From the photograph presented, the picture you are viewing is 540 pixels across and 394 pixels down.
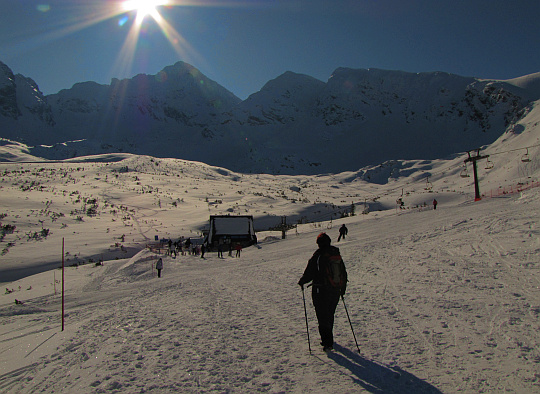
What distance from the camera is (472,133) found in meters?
128

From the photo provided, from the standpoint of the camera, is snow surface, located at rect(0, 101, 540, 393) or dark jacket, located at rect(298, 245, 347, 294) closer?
snow surface, located at rect(0, 101, 540, 393)

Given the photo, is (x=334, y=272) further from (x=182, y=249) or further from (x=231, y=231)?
(x=231, y=231)

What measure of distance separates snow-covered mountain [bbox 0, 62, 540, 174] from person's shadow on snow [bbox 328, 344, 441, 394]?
389 ft

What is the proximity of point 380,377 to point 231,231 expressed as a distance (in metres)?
24.0

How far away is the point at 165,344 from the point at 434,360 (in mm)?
4071

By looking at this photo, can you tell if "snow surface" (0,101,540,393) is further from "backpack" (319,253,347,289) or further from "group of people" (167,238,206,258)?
"group of people" (167,238,206,258)

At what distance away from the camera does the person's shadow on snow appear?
370 cm

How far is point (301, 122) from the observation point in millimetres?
166125

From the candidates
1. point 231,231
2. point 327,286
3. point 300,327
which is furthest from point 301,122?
point 327,286

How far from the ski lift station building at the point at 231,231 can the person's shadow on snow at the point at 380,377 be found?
880 inches

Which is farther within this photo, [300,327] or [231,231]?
[231,231]

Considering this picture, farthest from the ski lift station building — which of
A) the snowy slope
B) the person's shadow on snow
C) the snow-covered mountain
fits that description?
the snow-covered mountain

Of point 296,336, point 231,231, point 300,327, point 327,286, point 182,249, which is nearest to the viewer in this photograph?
point 327,286

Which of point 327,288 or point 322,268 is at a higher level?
point 322,268
